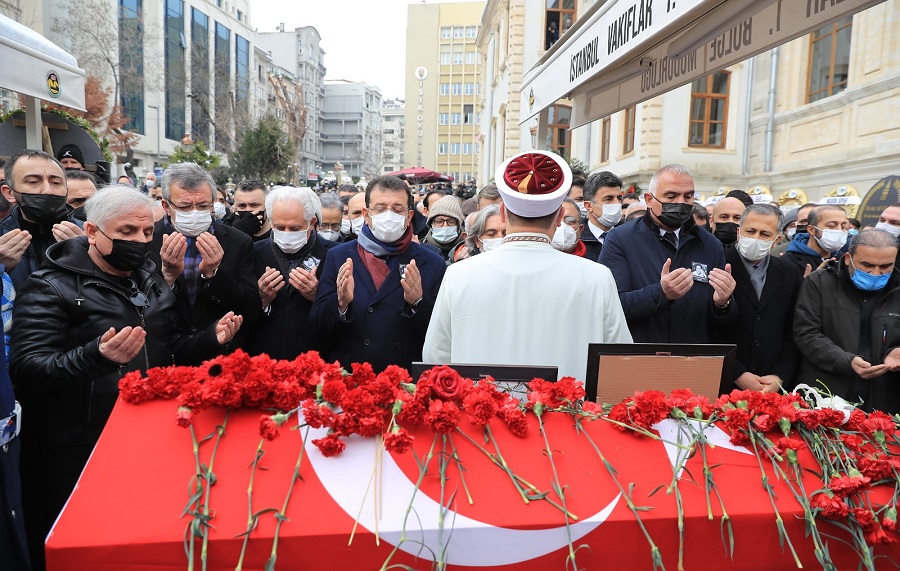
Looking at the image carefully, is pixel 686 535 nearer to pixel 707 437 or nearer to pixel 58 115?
pixel 707 437

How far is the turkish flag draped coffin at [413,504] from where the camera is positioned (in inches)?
63.6

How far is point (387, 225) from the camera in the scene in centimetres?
373

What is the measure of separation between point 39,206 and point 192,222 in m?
0.85

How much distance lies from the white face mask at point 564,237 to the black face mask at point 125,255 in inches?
99.6

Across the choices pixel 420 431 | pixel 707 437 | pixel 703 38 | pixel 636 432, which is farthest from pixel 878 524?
pixel 703 38

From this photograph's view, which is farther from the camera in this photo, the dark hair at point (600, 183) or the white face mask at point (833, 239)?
the dark hair at point (600, 183)

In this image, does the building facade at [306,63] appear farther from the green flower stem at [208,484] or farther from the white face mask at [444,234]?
the green flower stem at [208,484]

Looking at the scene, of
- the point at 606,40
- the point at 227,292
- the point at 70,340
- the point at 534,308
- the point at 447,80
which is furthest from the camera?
the point at 447,80

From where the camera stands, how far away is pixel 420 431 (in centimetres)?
191

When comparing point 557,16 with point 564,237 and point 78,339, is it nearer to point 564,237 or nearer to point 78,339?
point 564,237

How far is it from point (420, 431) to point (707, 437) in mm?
878

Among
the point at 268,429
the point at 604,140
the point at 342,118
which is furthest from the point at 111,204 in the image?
the point at 342,118

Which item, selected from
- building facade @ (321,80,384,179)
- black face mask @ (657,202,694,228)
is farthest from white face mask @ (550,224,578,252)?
building facade @ (321,80,384,179)

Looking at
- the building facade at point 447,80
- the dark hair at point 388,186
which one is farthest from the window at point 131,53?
the building facade at point 447,80
